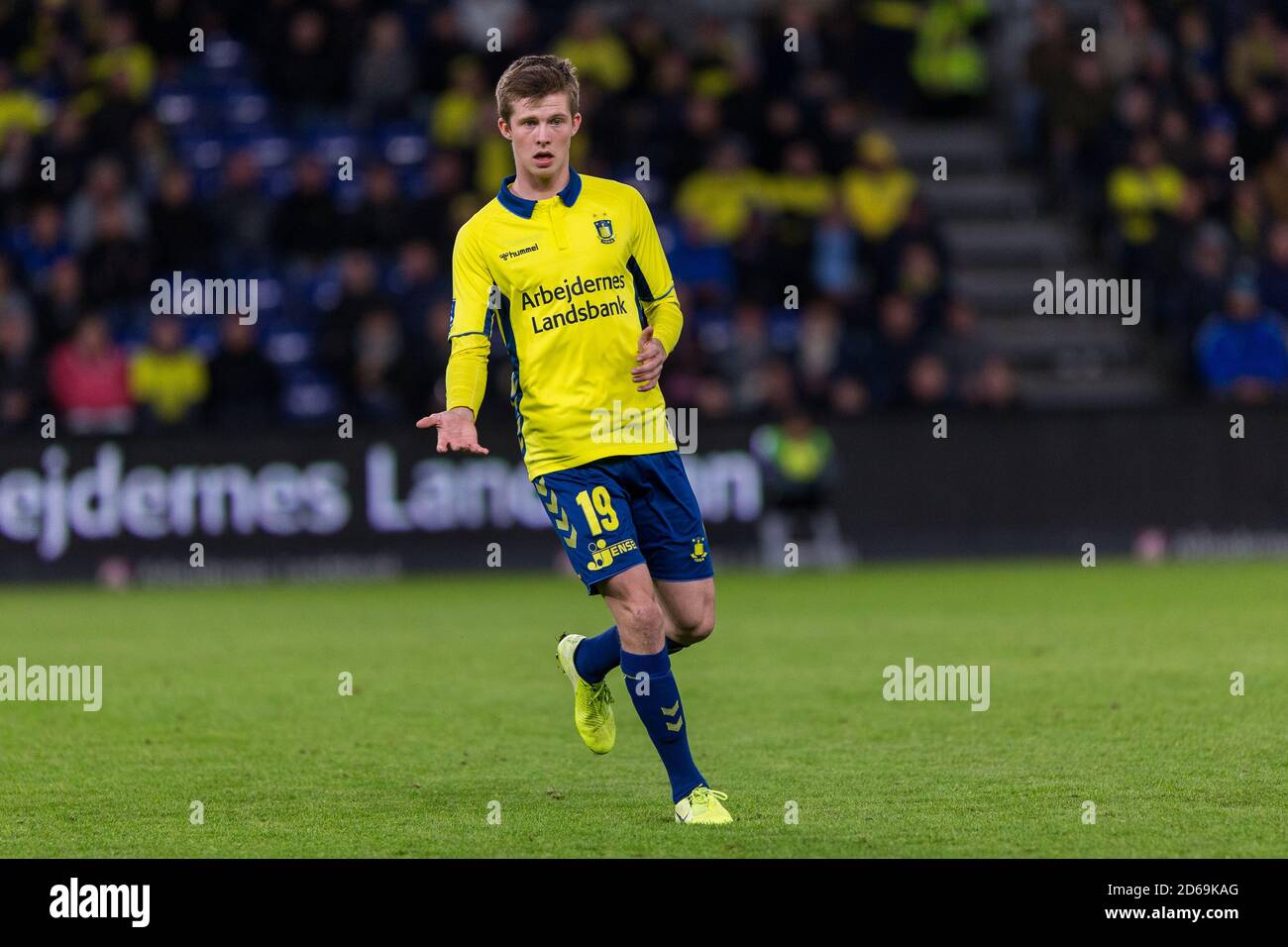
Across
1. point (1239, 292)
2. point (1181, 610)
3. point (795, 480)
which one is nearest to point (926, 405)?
point (795, 480)

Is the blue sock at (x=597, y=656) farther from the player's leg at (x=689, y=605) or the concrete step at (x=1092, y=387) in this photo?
the concrete step at (x=1092, y=387)

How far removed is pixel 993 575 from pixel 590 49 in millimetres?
7341

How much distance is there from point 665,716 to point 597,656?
677 mm

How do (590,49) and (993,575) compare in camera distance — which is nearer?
(993,575)

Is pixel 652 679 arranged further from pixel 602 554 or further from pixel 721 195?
pixel 721 195

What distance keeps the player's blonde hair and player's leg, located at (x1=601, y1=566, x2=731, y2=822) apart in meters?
1.59

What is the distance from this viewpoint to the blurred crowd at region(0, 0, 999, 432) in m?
18.4

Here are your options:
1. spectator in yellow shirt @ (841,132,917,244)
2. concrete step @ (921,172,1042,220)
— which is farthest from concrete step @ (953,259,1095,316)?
spectator in yellow shirt @ (841,132,917,244)

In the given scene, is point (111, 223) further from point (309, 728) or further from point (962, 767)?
point (962, 767)

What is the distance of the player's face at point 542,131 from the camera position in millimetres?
7055

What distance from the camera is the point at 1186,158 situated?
861 inches

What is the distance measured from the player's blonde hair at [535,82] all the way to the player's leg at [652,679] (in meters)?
1.59

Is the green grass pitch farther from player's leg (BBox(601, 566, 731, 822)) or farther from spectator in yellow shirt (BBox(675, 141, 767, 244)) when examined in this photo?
spectator in yellow shirt (BBox(675, 141, 767, 244))
